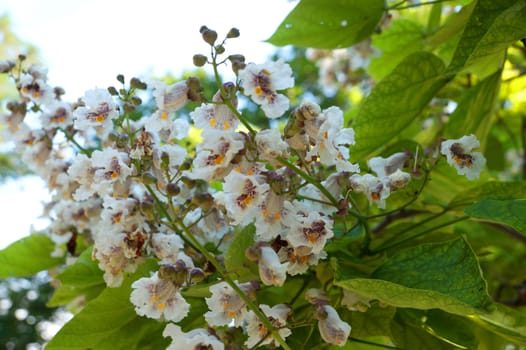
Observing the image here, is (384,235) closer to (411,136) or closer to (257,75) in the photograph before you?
(257,75)

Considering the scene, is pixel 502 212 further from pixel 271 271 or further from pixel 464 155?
pixel 271 271

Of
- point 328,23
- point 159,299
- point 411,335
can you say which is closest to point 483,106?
point 328,23

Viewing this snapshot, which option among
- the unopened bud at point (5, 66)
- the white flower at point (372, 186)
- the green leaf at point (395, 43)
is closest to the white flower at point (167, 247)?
the white flower at point (372, 186)

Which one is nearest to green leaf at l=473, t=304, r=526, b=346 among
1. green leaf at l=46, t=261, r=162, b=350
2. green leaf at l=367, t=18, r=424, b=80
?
green leaf at l=46, t=261, r=162, b=350

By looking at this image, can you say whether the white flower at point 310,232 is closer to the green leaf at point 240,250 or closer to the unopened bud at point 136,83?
the green leaf at point 240,250

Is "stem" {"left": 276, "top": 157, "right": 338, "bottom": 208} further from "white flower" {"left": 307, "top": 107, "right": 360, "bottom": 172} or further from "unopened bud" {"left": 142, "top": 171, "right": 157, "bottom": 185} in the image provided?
"unopened bud" {"left": 142, "top": 171, "right": 157, "bottom": 185}

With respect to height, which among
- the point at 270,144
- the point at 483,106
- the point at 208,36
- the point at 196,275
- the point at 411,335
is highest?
the point at 208,36
